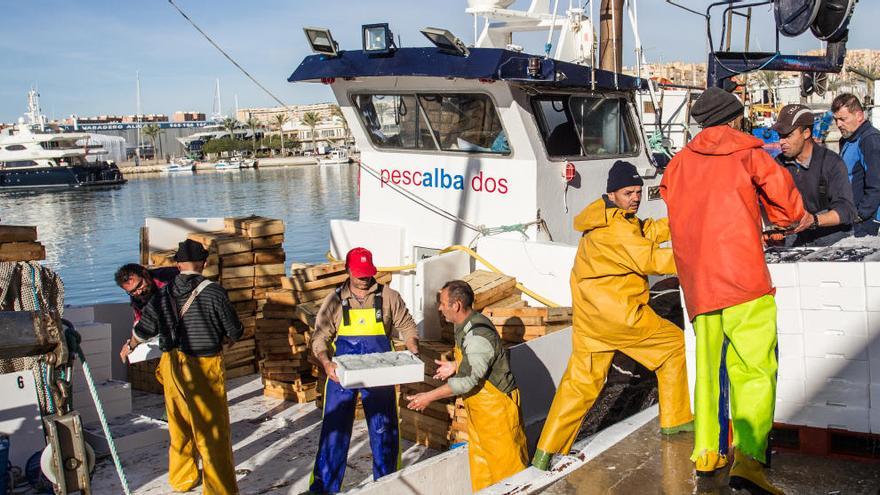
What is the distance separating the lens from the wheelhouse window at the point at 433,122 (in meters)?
8.35

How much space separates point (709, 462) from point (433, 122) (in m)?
5.64

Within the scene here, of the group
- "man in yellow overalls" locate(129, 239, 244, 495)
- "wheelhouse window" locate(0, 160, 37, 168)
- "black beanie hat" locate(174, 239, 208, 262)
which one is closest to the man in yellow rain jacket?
"man in yellow overalls" locate(129, 239, 244, 495)

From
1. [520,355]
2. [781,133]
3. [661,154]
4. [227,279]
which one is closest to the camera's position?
[781,133]

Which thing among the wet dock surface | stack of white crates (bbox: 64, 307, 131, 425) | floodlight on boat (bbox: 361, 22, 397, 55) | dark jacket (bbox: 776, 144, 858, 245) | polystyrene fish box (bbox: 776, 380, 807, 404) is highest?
floodlight on boat (bbox: 361, 22, 397, 55)

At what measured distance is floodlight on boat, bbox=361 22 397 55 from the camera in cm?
831

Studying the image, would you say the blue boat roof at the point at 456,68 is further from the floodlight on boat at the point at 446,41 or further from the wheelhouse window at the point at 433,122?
the wheelhouse window at the point at 433,122

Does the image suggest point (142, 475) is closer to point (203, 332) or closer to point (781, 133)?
point (203, 332)

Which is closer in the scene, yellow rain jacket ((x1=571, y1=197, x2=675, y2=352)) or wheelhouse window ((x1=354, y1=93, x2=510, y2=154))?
yellow rain jacket ((x1=571, y1=197, x2=675, y2=352))

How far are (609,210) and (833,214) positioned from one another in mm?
1286

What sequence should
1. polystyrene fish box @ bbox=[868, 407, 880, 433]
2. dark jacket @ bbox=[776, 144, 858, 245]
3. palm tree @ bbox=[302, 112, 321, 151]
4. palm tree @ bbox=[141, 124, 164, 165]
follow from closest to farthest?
polystyrene fish box @ bbox=[868, 407, 880, 433] < dark jacket @ bbox=[776, 144, 858, 245] < palm tree @ bbox=[302, 112, 321, 151] < palm tree @ bbox=[141, 124, 164, 165]

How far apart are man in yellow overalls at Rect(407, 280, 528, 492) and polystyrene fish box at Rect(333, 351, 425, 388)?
19 centimetres

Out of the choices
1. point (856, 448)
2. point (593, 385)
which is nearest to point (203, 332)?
point (593, 385)

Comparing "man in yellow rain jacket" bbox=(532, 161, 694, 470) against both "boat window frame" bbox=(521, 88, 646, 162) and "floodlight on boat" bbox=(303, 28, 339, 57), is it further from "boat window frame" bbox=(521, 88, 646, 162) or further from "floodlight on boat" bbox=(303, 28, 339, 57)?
"floodlight on boat" bbox=(303, 28, 339, 57)

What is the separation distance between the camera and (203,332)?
18.6 feet
